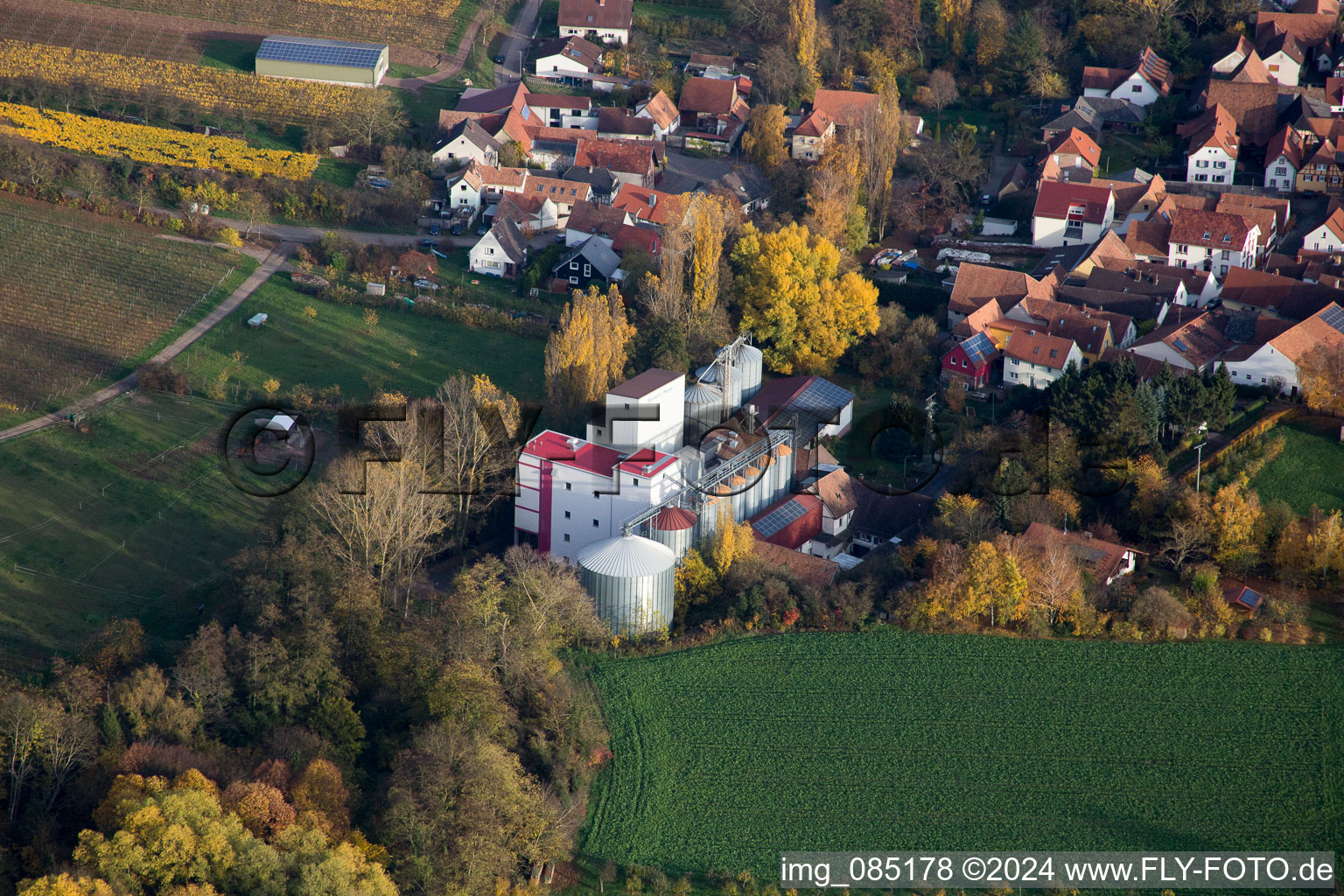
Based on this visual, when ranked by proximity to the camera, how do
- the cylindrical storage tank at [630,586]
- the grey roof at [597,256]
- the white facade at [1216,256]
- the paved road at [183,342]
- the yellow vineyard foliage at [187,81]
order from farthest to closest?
the yellow vineyard foliage at [187,81]
the white facade at [1216,256]
the grey roof at [597,256]
the paved road at [183,342]
the cylindrical storage tank at [630,586]

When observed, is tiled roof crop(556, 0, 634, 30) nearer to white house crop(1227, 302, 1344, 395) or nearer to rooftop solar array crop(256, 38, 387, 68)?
rooftop solar array crop(256, 38, 387, 68)

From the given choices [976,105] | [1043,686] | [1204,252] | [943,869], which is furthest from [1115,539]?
[976,105]

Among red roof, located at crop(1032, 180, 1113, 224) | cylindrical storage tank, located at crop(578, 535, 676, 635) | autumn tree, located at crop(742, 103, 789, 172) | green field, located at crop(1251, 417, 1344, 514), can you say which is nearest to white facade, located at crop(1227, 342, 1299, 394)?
green field, located at crop(1251, 417, 1344, 514)

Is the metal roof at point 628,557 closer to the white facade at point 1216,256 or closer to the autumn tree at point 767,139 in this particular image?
the white facade at point 1216,256

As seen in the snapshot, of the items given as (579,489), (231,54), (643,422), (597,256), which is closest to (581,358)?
(643,422)

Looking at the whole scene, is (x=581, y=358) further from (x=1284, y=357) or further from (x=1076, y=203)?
(x=1076, y=203)

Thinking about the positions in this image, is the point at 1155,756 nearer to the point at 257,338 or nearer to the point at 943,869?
the point at 943,869

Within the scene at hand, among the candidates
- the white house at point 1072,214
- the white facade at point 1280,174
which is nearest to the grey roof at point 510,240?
the white house at point 1072,214
